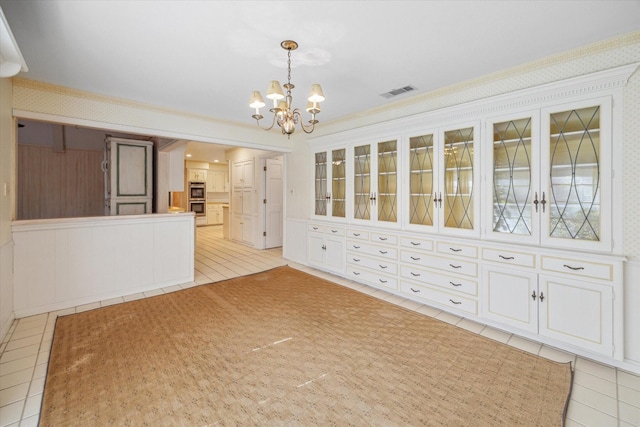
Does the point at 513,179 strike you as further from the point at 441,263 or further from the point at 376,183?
the point at 376,183

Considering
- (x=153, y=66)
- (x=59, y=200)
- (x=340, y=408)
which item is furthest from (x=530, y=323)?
(x=59, y=200)

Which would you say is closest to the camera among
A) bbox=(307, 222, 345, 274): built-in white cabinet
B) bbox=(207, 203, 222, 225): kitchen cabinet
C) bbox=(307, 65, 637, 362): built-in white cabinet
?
bbox=(307, 65, 637, 362): built-in white cabinet

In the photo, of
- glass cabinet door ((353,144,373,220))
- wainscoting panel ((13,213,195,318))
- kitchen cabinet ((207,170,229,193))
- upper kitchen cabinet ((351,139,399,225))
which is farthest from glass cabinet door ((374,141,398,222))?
kitchen cabinet ((207,170,229,193))

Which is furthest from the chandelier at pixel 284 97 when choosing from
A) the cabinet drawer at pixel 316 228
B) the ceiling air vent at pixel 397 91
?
the cabinet drawer at pixel 316 228

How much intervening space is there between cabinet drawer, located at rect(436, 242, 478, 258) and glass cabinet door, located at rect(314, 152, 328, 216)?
7.18 feet

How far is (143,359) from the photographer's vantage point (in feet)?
7.81

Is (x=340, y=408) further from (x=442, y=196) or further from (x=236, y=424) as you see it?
(x=442, y=196)

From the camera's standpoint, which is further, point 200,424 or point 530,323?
point 530,323

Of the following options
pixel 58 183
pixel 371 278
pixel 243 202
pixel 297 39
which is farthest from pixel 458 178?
pixel 58 183

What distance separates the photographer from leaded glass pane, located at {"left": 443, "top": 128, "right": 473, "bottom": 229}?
10.5ft

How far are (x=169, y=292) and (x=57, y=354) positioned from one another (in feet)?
5.18

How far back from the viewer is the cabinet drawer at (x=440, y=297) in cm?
311

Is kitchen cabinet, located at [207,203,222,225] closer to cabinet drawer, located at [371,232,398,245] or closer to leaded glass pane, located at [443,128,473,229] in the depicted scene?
cabinet drawer, located at [371,232,398,245]

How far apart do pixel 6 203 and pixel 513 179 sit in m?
5.19
